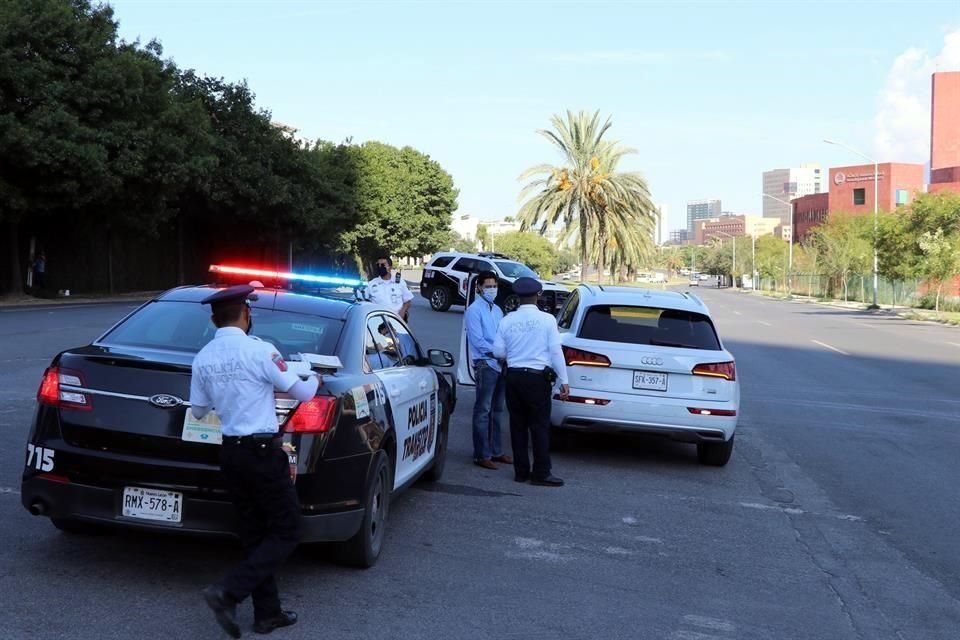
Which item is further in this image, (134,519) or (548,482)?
(548,482)

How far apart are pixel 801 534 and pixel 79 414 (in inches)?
198

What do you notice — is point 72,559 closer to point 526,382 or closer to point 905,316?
point 526,382

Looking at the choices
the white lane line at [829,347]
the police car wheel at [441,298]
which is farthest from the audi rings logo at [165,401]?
the police car wheel at [441,298]

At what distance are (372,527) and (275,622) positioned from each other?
1.27 meters

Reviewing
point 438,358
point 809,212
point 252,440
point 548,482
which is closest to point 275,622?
point 252,440

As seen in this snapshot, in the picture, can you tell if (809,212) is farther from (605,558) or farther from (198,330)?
(198,330)

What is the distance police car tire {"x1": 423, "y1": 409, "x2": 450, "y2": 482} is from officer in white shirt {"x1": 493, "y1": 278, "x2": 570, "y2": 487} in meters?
0.64

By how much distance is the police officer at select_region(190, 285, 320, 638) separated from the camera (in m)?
4.66

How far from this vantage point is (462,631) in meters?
5.13

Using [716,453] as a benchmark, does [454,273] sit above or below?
above

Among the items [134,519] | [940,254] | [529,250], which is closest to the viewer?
[134,519]

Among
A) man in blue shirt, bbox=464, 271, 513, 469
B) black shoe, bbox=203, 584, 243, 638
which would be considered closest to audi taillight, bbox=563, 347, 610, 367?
man in blue shirt, bbox=464, 271, 513, 469

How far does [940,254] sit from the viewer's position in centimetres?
4444

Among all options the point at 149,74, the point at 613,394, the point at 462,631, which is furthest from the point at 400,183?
the point at 462,631
